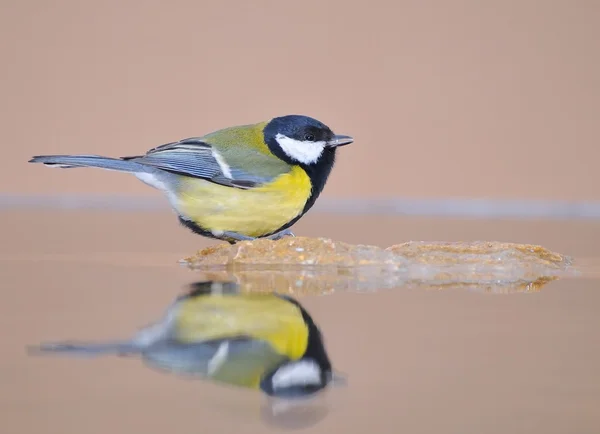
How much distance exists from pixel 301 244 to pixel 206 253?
0.21 m

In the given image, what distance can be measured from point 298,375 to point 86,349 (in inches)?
8.3

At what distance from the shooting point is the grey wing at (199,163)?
1794 millimetres

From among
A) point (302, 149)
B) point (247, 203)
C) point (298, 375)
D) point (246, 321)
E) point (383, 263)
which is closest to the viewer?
point (298, 375)

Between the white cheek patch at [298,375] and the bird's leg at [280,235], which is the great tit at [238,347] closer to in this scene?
the white cheek patch at [298,375]

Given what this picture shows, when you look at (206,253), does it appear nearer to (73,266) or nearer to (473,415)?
(73,266)

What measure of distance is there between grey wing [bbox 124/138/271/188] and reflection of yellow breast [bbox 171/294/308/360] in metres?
0.59

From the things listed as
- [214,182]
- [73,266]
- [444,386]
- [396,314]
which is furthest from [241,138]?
[444,386]

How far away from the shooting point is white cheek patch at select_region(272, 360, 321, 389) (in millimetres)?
692

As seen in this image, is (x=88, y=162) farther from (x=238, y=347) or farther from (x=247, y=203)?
(x=238, y=347)

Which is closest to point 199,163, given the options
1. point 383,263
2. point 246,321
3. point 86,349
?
point 383,263

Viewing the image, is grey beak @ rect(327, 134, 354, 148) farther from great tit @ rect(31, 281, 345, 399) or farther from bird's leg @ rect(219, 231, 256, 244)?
great tit @ rect(31, 281, 345, 399)

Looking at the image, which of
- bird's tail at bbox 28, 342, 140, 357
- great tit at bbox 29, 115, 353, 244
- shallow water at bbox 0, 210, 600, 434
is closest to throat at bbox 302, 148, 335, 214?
great tit at bbox 29, 115, 353, 244

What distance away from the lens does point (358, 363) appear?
0.78 meters

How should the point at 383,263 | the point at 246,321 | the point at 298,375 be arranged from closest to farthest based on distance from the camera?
the point at 298,375, the point at 246,321, the point at 383,263
